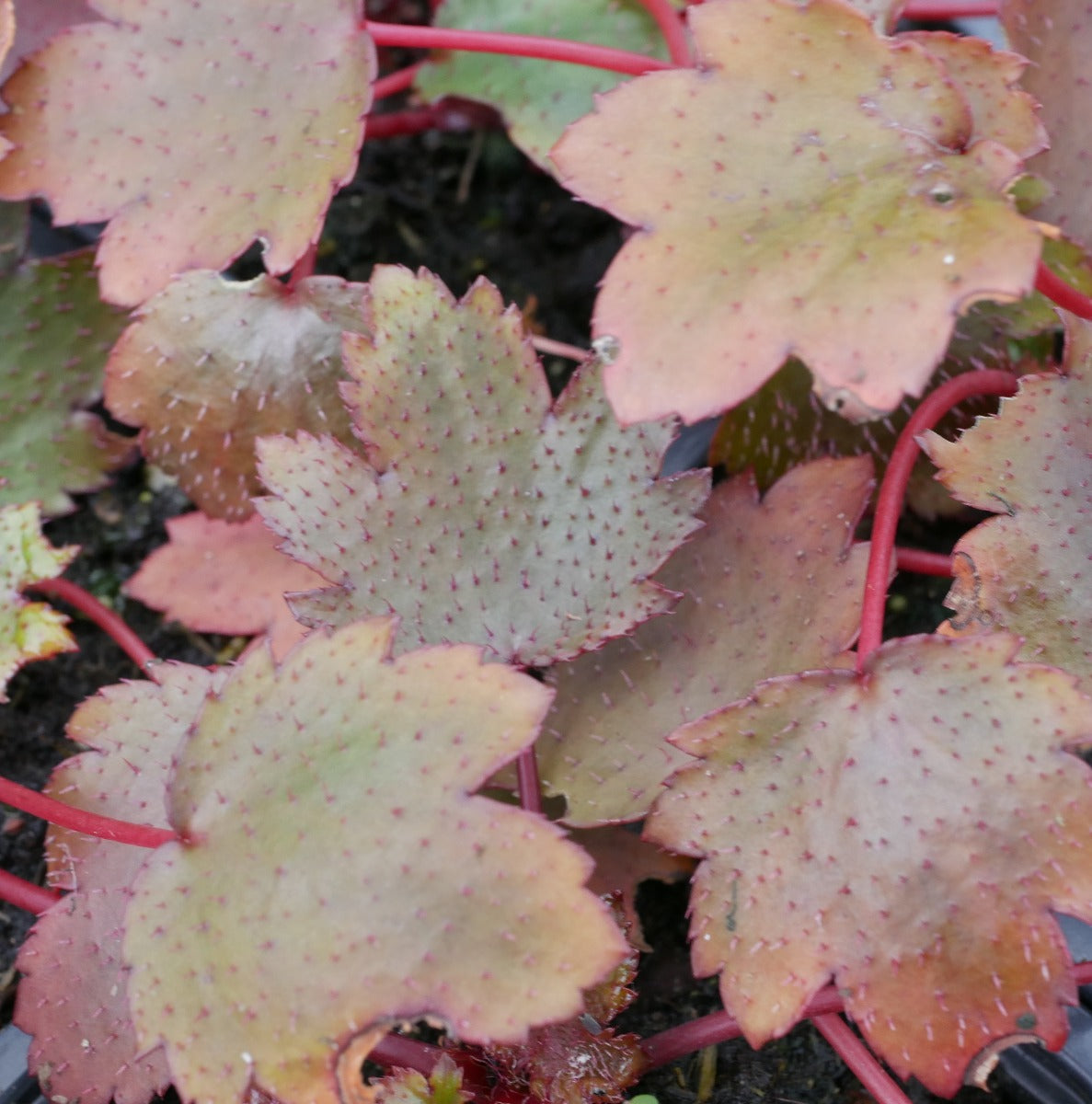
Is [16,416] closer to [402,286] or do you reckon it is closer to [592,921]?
[402,286]

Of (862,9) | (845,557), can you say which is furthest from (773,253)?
(862,9)

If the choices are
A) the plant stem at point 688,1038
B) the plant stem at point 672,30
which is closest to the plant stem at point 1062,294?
the plant stem at point 672,30

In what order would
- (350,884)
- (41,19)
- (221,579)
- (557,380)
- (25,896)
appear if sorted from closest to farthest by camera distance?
(350,884) < (25,896) < (221,579) < (41,19) < (557,380)

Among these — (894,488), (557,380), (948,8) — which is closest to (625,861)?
(894,488)

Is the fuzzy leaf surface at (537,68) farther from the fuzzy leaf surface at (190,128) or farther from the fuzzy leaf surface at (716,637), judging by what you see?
the fuzzy leaf surface at (716,637)

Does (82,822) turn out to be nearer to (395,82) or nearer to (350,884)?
(350,884)

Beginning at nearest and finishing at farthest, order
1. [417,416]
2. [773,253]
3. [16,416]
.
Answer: [773,253]
[417,416]
[16,416]

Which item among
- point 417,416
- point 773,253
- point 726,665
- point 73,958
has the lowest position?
point 73,958
